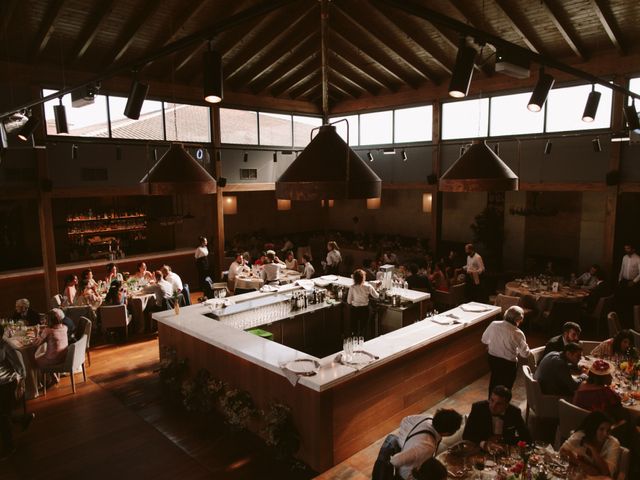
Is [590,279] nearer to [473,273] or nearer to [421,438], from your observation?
[473,273]

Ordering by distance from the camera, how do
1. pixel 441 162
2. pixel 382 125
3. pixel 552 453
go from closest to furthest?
pixel 552 453, pixel 441 162, pixel 382 125

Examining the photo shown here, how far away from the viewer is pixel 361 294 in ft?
24.4

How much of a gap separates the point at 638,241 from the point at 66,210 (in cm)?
1422

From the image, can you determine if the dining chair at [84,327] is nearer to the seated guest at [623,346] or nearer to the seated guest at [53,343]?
the seated guest at [53,343]

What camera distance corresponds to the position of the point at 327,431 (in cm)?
483

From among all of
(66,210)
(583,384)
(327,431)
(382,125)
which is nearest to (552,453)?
(583,384)

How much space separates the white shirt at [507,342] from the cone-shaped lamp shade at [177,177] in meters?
3.73

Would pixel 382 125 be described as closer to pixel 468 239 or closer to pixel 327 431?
pixel 468 239

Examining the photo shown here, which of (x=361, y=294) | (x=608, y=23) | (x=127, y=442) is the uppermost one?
(x=608, y=23)

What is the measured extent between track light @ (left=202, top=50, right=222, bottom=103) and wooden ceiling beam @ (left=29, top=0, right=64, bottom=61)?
6194 millimetres

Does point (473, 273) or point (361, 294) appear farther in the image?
point (473, 273)

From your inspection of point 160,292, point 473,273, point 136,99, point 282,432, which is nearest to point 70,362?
point 160,292

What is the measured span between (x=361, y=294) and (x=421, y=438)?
3.93 m

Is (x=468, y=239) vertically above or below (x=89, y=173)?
below
